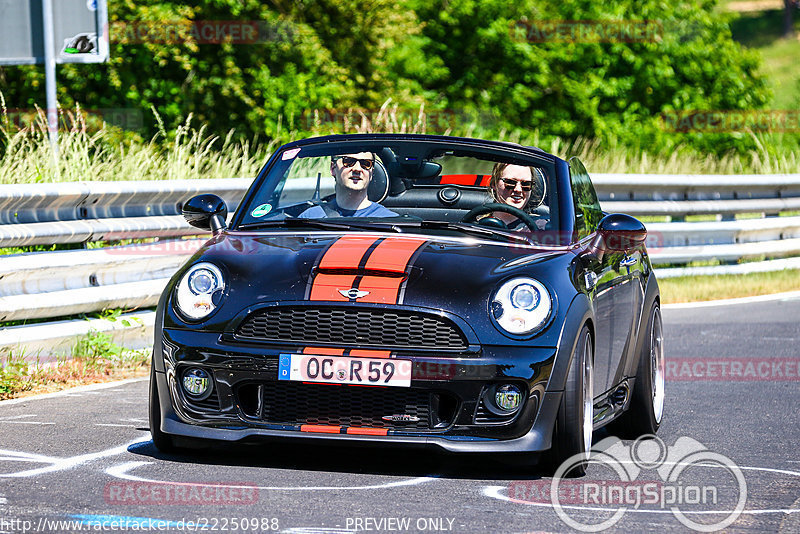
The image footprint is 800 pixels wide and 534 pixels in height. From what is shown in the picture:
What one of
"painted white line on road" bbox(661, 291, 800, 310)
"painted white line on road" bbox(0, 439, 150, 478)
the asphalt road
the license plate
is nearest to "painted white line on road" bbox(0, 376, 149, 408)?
the asphalt road

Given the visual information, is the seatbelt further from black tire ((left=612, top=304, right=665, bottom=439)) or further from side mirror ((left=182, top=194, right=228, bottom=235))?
black tire ((left=612, top=304, right=665, bottom=439))

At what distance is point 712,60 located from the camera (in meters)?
40.9

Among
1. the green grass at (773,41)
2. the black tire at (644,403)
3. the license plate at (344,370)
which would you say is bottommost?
the green grass at (773,41)

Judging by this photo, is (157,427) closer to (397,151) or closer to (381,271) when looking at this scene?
(381,271)

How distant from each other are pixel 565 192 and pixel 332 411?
5.85 ft

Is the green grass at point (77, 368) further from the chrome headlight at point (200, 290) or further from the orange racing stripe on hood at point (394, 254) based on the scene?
the orange racing stripe on hood at point (394, 254)

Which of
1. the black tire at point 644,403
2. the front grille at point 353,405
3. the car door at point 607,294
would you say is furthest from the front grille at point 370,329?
the black tire at point 644,403

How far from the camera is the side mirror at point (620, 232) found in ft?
22.6

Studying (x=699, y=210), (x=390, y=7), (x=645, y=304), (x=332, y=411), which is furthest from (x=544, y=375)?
(x=390, y=7)

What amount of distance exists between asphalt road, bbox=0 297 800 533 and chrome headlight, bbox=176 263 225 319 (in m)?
0.63

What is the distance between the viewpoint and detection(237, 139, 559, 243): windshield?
684 centimetres

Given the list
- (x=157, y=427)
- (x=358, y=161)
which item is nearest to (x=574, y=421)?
(x=157, y=427)

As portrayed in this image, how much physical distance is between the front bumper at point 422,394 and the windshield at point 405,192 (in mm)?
1042

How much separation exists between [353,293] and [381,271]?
0.18 metres
